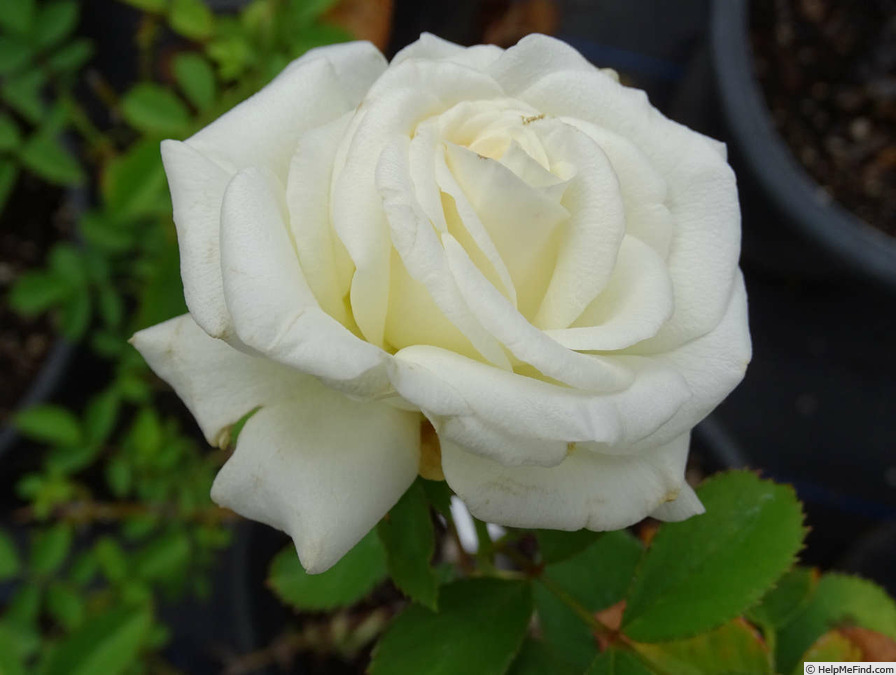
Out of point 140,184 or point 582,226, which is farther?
point 140,184

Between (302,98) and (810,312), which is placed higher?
(302,98)

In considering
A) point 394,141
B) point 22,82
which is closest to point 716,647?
point 394,141

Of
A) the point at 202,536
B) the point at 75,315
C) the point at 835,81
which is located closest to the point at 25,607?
the point at 202,536

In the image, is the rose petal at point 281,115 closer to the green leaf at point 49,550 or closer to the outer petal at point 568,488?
the outer petal at point 568,488

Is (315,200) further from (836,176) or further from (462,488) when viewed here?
(836,176)

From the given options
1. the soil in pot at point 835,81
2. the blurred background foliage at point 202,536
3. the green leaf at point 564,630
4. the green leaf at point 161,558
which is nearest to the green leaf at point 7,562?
the blurred background foliage at point 202,536

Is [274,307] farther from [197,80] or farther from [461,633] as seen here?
[197,80]
